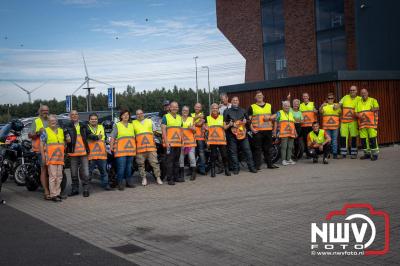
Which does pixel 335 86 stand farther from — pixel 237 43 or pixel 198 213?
pixel 237 43

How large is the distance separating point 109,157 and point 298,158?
6202 millimetres

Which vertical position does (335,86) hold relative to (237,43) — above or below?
below

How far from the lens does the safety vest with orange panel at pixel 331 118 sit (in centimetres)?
1455

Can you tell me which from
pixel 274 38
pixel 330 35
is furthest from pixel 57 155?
pixel 274 38

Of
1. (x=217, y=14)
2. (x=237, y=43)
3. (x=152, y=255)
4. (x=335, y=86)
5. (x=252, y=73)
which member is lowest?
(x=152, y=255)

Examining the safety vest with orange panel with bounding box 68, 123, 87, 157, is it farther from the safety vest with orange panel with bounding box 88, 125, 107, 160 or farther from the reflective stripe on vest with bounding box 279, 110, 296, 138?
the reflective stripe on vest with bounding box 279, 110, 296, 138

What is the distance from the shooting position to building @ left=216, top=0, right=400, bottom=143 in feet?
57.2

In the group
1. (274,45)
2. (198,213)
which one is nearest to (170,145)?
(198,213)

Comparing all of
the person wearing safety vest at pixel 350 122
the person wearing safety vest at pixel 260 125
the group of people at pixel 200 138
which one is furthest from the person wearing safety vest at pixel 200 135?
the person wearing safety vest at pixel 350 122

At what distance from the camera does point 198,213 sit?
327 inches

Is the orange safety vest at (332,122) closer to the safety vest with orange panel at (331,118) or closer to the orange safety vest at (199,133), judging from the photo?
the safety vest with orange panel at (331,118)

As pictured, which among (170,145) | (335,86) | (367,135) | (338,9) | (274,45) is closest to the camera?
(170,145)

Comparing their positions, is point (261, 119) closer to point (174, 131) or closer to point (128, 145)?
point (174, 131)

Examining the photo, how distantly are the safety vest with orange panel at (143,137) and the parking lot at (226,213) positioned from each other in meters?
0.91
